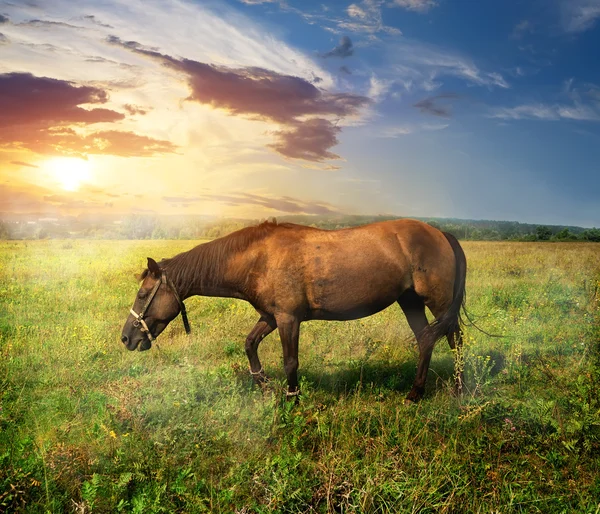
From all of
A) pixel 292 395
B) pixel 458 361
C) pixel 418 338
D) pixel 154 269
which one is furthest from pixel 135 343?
pixel 458 361

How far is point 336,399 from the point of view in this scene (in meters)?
6.34

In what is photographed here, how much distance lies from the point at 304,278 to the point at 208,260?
4.77 ft

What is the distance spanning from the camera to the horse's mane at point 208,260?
6.53m

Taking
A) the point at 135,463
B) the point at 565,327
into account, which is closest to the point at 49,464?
the point at 135,463

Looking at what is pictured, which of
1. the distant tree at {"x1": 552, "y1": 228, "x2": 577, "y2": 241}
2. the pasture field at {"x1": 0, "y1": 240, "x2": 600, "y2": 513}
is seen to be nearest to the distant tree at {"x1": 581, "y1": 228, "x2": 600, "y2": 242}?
the distant tree at {"x1": 552, "y1": 228, "x2": 577, "y2": 241}

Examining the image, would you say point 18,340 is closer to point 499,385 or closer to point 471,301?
point 499,385

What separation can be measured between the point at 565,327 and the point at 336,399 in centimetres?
660

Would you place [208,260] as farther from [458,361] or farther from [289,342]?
[458,361]

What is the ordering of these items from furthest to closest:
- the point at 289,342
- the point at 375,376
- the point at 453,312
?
the point at 375,376 → the point at 453,312 → the point at 289,342

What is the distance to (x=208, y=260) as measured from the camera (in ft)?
21.6

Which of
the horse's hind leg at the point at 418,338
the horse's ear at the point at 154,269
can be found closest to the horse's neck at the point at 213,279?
the horse's ear at the point at 154,269

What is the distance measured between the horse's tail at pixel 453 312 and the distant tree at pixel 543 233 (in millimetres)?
46743

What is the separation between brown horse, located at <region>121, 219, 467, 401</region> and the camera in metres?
6.24

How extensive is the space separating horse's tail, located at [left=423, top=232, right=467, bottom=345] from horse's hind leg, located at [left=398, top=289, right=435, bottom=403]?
0.13m
